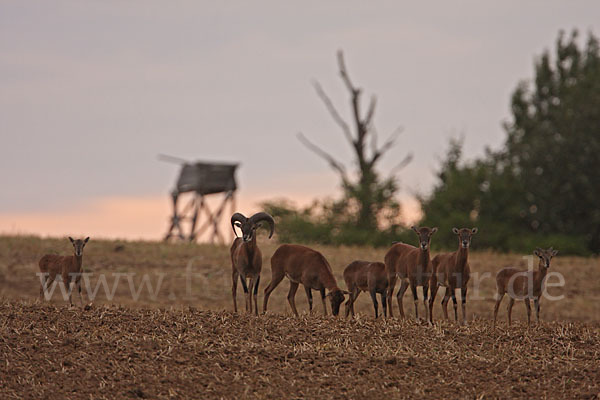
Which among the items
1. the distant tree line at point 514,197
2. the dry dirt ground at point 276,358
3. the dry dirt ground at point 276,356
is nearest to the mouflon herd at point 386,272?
the dry dirt ground at point 276,356

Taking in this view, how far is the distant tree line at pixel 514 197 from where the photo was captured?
161 ft

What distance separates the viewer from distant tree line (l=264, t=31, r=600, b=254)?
49.1m

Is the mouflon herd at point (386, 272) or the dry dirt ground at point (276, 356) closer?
the dry dirt ground at point (276, 356)

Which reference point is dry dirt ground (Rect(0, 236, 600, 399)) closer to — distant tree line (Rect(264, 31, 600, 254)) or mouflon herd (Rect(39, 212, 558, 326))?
mouflon herd (Rect(39, 212, 558, 326))

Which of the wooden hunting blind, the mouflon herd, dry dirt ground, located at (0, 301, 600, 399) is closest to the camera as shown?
dry dirt ground, located at (0, 301, 600, 399)

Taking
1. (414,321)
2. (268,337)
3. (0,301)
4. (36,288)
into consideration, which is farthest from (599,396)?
(36,288)

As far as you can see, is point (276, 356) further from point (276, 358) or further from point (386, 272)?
point (386, 272)

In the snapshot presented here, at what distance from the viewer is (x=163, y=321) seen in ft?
46.8

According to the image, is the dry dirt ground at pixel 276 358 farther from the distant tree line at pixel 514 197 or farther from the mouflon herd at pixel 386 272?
the distant tree line at pixel 514 197

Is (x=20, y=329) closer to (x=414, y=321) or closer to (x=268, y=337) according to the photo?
(x=268, y=337)

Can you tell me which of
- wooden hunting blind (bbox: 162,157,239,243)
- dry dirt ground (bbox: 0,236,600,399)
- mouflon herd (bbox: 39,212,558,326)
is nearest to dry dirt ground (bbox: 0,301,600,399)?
dry dirt ground (bbox: 0,236,600,399)

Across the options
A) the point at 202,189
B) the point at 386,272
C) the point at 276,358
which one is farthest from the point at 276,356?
the point at 202,189

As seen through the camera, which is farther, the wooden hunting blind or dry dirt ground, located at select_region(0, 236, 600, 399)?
the wooden hunting blind

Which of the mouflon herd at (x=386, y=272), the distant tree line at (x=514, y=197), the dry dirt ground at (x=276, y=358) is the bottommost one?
the dry dirt ground at (x=276, y=358)
